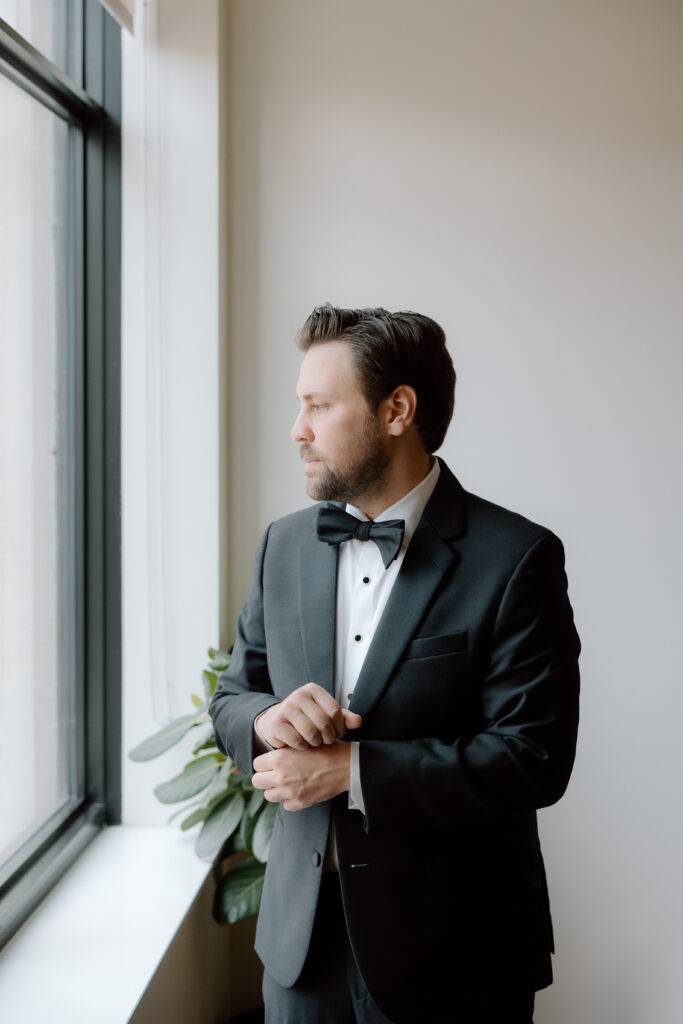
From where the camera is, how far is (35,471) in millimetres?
1981

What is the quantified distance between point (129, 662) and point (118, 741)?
23 centimetres

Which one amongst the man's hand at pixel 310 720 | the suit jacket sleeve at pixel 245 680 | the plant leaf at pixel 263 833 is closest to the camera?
the man's hand at pixel 310 720

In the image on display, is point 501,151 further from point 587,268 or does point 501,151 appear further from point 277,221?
point 277,221

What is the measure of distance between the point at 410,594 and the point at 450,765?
0.28 m

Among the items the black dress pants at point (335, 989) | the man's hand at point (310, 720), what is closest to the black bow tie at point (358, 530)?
the man's hand at point (310, 720)

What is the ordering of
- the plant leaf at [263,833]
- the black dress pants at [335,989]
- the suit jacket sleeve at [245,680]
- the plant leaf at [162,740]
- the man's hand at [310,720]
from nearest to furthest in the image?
the man's hand at [310,720]
the black dress pants at [335,989]
the suit jacket sleeve at [245,680]
the plant leaf at [263,833]
the plant leaf at [162,740]

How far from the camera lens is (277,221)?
2320 mm

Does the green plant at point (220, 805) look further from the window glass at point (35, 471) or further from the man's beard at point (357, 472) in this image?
the man's beard at point (357, 472)

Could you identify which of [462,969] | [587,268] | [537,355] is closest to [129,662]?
[462,969]

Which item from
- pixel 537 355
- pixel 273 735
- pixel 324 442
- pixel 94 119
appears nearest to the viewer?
pixel 273 735

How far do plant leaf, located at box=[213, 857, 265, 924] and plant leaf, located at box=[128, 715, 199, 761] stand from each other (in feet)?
1.24

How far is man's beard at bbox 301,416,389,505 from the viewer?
1433mm

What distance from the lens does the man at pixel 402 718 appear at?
1.29m

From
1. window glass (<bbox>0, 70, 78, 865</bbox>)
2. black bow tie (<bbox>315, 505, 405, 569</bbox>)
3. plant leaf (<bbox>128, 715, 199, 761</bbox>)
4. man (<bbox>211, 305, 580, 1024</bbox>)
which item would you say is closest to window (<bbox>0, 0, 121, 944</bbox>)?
window glass (<bbox>0, 70, 78, 865</bbox>)
